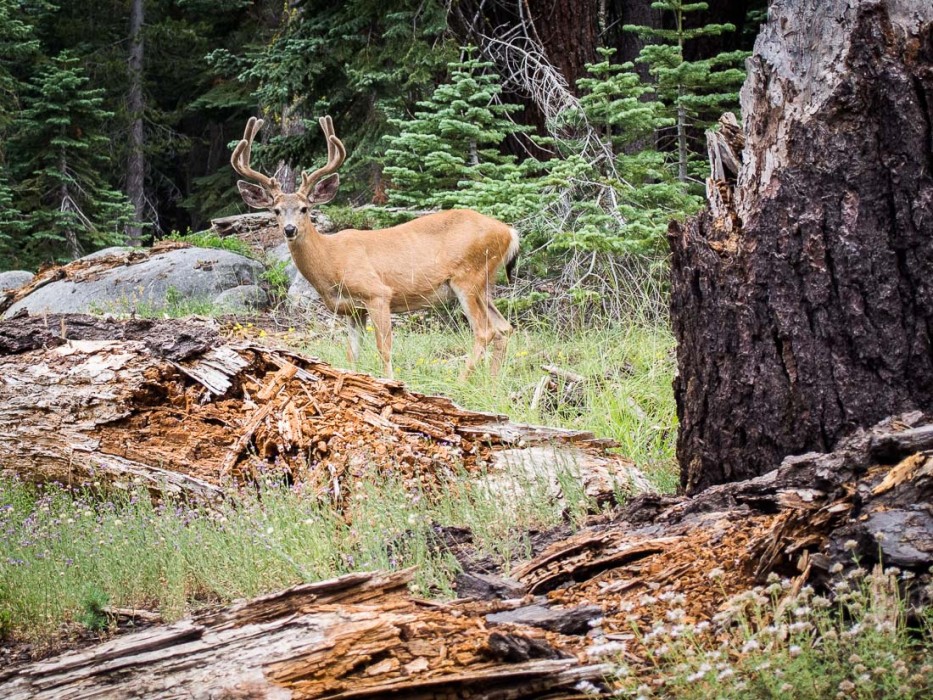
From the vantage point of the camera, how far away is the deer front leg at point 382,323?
30.4 feet

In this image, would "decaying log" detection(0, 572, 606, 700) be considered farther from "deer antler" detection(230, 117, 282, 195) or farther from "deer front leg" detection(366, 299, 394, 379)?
"deer antler" detection(230, 117, 282, 195)

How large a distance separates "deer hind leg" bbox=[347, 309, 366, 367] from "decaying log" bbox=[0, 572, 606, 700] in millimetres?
5408

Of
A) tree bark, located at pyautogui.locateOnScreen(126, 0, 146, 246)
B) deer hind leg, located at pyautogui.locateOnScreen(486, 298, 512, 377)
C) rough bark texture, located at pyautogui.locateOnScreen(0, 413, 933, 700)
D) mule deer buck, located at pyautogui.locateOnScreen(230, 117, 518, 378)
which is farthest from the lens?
tree bark, located at pyautogui.locateOnScreen(126, 0, 146, 246)

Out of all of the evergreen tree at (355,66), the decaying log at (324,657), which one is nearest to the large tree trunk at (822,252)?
the decaying log at (324,657)

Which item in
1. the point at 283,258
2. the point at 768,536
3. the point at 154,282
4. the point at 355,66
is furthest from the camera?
the point at 283,258

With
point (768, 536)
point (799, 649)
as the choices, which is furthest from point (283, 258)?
point (799, 649)

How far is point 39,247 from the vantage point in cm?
2144

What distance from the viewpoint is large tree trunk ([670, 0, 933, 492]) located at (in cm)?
374

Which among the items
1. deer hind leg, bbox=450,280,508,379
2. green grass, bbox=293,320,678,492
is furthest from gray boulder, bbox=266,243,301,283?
green grass, bbox=293,320,678,492

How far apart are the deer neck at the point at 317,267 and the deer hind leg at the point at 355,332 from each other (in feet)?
0.71

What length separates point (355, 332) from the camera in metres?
10.3

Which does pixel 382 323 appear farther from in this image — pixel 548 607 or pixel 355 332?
pixel 548 607

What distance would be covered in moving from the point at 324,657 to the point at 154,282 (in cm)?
1171

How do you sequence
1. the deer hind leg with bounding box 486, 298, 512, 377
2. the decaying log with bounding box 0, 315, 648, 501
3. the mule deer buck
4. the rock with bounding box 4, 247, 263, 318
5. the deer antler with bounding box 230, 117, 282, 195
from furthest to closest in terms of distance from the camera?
the rock with bounding box 4, 247, 263, 318
the deer antler with bounding box 230, 117, 282, 195
the mule deer buck
the deer hind leg with bounding box 486, 298, 512, 377
the decaying log with bounding box 0, 315, 648, 501
